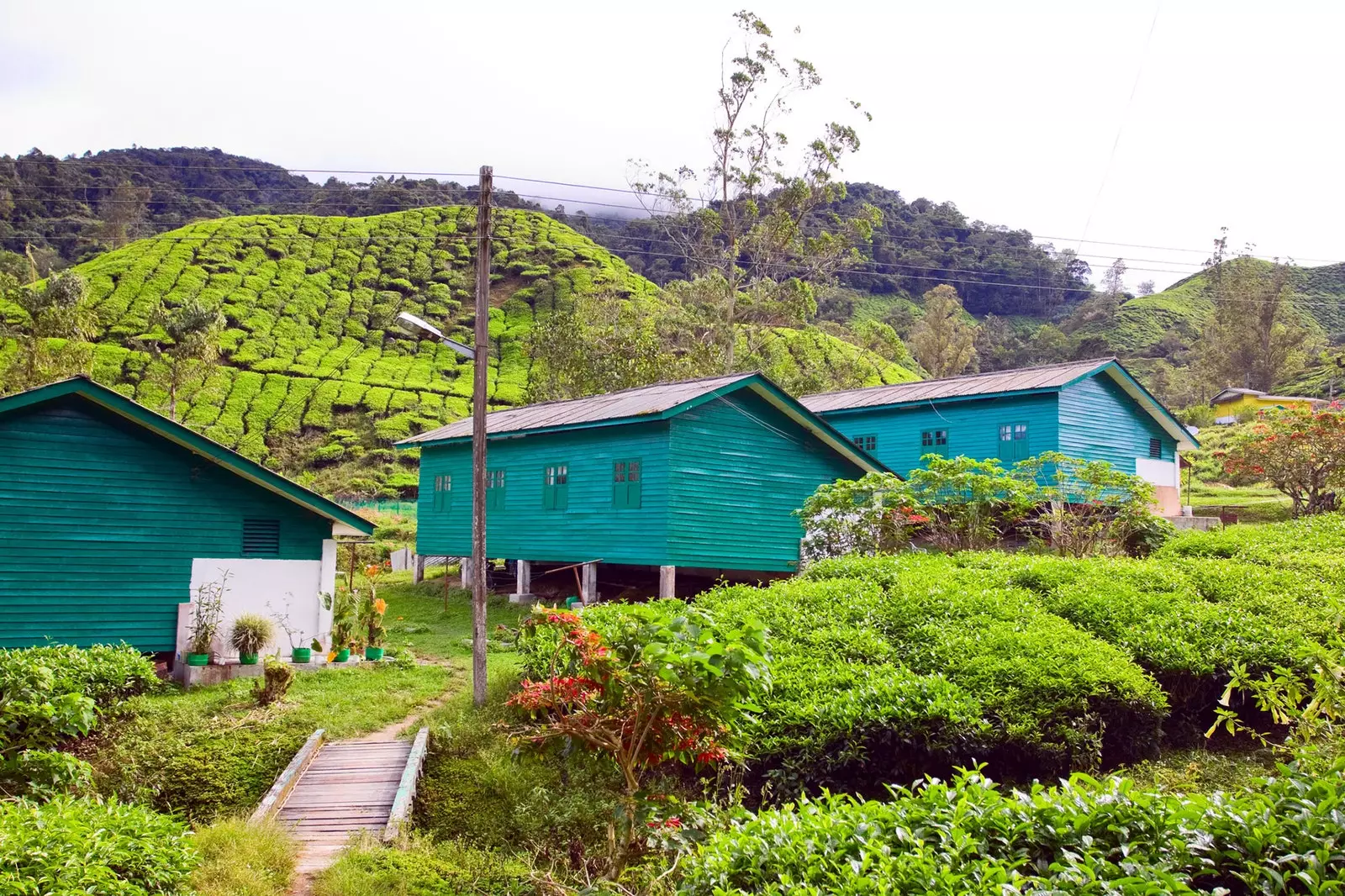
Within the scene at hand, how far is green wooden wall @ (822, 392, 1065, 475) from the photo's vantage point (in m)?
25.0

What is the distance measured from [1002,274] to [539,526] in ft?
280

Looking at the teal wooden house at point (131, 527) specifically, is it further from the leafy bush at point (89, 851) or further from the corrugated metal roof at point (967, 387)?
the corrugated metal roof at point (967, 387)

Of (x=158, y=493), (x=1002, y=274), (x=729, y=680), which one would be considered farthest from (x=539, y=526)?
(x=1002, y=274)

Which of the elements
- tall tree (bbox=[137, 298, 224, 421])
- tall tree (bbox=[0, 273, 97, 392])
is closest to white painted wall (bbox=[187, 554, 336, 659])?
tall tree (bbox=[0, 273, 97, 392])

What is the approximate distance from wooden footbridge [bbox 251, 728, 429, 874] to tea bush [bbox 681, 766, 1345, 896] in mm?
6042

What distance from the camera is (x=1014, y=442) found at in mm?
25453

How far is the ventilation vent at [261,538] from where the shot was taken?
1648cm

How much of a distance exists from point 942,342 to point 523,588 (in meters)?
51.2

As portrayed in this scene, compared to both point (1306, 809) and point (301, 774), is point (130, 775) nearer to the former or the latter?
point (301, 774)

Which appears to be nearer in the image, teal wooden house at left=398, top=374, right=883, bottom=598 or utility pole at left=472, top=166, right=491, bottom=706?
utility pole at left=472, top=166, right=491, bottom=706

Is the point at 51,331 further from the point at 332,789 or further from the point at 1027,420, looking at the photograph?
the point at 1027,420

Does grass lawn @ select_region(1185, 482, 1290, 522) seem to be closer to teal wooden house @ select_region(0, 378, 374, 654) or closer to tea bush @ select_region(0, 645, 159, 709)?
teal wooden house @ select_region(0, 378, 374, 654)

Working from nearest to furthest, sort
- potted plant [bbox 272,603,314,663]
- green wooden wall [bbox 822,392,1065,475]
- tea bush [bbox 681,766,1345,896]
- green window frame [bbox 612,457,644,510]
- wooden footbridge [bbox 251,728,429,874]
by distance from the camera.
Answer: tea bush [bbox 681,766,1345,896] → wooden footbridge [bbox 251,728,429,874] → potted plant [bbox 272,603,314,663] → green window frame [bbox 612,457,644,510] → green wooden wall [bbox 822,392,1065,475]

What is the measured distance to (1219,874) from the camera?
4.66 m
